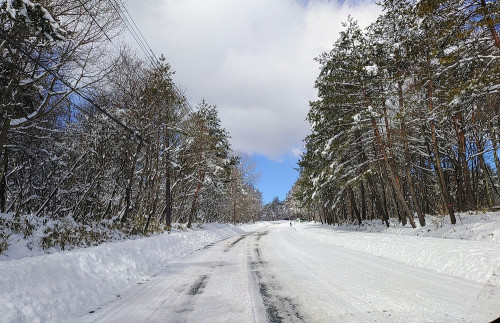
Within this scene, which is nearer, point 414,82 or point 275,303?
point 275,303

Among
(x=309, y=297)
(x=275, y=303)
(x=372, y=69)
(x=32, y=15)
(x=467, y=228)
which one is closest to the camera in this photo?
(x=275, y=303)

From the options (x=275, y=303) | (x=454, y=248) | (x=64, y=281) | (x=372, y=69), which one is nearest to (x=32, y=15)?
(x=64, y=281)

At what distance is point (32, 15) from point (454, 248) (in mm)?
11766

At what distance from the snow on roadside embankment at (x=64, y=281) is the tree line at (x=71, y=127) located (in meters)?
2.02

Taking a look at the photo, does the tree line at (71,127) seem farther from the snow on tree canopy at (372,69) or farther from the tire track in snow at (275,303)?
the snow on tree canopy at (372,69)

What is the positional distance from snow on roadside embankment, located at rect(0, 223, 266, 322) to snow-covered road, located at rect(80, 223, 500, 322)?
0.42m

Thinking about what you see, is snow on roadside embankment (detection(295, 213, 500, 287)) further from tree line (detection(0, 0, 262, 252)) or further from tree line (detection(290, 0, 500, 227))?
tree line (detection(0, 0, 262, 252))

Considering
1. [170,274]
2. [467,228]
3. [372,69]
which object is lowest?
[170,274]

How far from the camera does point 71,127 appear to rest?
43.0ft

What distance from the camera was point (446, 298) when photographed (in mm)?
4543

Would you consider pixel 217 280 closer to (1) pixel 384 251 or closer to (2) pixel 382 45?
(1) pixel 384 251

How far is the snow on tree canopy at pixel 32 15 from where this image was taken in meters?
5.62

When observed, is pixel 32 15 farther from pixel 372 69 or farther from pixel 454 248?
pixel 372 69

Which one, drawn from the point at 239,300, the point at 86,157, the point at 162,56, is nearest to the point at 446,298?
→ the point at 239,300
